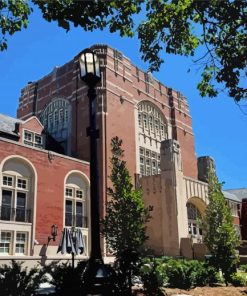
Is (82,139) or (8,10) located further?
(82,139)

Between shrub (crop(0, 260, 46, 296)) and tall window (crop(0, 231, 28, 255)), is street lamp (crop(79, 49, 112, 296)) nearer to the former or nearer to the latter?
shrub (crop(0, 260, 46, 296))

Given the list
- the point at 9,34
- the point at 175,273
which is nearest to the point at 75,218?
the point at 175,273

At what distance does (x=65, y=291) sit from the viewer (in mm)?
6836

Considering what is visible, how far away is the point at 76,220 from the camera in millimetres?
33438

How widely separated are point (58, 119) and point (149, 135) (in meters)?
10.4

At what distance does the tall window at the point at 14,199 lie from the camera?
28.4m

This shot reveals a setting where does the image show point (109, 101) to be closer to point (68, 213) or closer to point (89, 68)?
point (68, 213)

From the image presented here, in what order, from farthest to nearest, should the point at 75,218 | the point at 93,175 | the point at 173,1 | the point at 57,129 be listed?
the point at 57,129 → the point at 75,218 → the point at 173,1 → the point at 93,175

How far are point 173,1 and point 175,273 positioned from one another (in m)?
10.1

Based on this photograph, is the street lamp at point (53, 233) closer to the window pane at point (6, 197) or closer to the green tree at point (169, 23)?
the window pane at point (6, 197)

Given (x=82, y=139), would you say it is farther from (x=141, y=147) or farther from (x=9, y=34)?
(x=9, y=34)

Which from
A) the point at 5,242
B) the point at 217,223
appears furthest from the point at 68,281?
the point at 217,223

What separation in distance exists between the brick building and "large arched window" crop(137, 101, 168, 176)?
111 millimetres

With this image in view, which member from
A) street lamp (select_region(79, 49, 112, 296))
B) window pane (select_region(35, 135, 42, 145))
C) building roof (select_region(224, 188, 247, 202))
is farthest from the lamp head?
building roof (select_region(224, 188, 247, 202))
